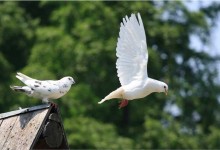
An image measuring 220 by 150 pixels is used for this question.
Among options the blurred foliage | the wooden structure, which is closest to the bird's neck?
the wooden structure

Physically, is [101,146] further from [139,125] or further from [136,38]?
[136,38]

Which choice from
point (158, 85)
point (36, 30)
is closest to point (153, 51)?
point (36, 30)

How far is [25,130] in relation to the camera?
10.2m

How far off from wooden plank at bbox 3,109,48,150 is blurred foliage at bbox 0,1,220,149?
47.5ft

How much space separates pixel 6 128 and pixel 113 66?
16.4 metres

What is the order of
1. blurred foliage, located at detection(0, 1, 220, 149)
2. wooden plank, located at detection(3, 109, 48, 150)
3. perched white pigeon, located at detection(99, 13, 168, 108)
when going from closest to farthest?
wooden plank, located at detection(3, 109, 48, 150) → perched white pigeon, located at detection(99, 13, 168, 108) → blurred foliage, located at detection(0, 1, 220, 149)

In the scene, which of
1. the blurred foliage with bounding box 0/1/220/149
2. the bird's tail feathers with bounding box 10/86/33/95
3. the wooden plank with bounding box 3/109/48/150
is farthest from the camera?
the blurred foliage with bounding box 0/1/220/149

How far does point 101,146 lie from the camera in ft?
78.8

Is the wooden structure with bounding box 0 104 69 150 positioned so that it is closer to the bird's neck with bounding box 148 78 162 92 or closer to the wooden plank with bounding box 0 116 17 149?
the wooden plank with bounding box 0 116 17 149

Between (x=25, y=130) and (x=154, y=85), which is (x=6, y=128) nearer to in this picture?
(x=25, y=130)

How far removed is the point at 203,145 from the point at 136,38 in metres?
15.1

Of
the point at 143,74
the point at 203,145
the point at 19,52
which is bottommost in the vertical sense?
the point at 203,145

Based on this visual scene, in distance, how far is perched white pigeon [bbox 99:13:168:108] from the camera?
11.1 m

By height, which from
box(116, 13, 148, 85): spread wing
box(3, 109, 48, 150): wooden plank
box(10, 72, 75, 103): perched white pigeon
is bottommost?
box(3, 109, 48, 150): wooden plank
